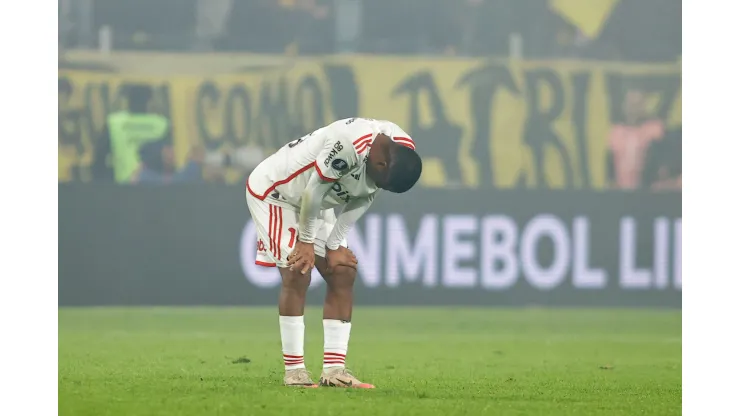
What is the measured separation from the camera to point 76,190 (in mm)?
14516

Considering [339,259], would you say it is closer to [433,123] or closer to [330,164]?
[330,164]

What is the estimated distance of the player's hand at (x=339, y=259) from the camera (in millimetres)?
7051

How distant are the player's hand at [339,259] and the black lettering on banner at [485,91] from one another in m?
8.69

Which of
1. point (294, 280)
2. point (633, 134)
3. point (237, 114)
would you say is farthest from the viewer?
point (633, 134)

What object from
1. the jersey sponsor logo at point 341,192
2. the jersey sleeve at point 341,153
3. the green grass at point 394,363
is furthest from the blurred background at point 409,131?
the jersey sleeve at point 341,153

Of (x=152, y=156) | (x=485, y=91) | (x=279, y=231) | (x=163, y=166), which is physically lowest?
(x=279, y=231)

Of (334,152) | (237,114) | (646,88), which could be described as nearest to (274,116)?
(237,114)

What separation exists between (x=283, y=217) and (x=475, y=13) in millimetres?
9271

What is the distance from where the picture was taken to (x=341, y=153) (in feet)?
21.7

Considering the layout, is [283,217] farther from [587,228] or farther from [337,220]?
[587,228]

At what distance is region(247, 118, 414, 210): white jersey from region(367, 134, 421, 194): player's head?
0.19ft

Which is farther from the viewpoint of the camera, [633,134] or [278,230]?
[633,134]

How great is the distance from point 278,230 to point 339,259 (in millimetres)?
375

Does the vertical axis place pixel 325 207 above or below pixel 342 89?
below
